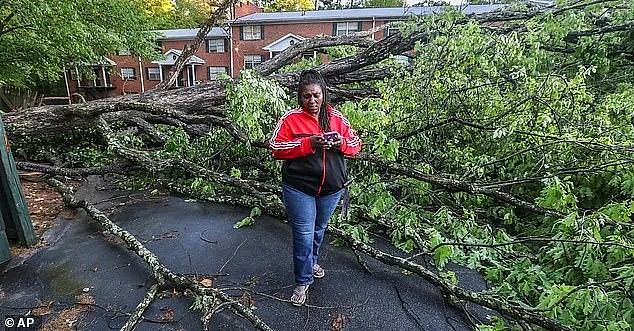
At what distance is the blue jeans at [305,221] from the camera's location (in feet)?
7.89

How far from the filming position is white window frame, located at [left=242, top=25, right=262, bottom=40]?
24.9 metres

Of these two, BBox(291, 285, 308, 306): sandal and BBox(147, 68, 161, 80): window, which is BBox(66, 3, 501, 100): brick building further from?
BBox(291, 285, 308, 306): sandal

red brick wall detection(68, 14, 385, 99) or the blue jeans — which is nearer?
the blue jeans

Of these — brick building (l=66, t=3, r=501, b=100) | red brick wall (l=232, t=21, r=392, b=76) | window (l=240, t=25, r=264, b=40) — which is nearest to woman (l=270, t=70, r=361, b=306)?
brick building (l=66, t=3, r=501, b=100)

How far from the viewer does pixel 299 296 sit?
102 inches

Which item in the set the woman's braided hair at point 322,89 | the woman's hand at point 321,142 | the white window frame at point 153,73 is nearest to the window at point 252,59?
the white window frame at point 153,73

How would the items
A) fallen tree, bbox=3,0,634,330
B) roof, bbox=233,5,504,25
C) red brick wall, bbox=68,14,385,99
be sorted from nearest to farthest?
fallen tree, bbox=3,0,634,330, roof, bbox=233,5,504,25, red brick wall, bbox=68,14,385,99

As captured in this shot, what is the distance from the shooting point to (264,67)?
7.41 metres

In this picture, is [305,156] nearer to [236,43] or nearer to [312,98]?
[312,98]

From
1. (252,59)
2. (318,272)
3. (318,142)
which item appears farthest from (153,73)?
(318,142)

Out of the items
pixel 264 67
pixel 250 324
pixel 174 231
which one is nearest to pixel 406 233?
pixel 250 324

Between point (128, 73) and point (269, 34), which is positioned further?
point (128, 73)

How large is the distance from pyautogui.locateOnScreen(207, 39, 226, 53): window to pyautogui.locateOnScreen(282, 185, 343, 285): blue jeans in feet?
84.9

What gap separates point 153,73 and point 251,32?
337 inches
